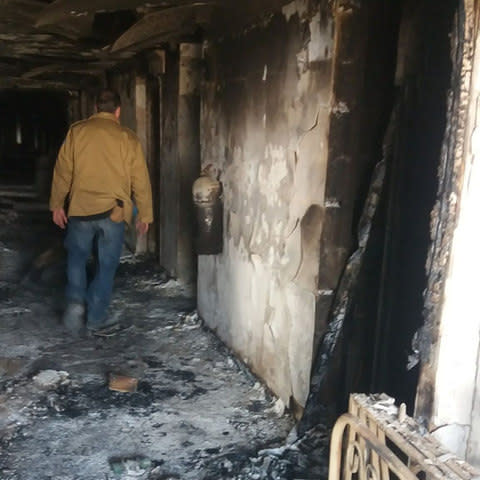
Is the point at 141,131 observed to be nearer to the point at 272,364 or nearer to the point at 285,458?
the point at 272,364

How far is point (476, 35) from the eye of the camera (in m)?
1.66

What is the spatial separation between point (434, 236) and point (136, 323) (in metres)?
3.06

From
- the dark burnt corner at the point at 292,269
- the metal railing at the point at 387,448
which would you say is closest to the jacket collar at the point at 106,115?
the dark burnt corner at the point at 292,269

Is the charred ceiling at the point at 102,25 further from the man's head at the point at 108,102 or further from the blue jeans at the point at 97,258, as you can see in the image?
the blue jeans at the point at 97,258

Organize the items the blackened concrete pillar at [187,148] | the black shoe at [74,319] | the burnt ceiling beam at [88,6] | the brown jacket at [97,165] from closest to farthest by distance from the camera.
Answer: the burnt ceiling beam at [88,6] → the brown jacket at [97,165] → the black shoe at [74,319] → the blackened concrete pillar at [187,148]

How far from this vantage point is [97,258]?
4.27 meters

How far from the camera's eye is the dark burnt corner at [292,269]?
189cm

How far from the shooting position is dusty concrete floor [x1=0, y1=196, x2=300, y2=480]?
8.52 feet

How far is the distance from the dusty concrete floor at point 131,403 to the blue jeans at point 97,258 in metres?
0.26

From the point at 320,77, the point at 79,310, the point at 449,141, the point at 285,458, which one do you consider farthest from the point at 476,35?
the point at 79,310

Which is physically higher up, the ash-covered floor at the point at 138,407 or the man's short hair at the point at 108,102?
the man's short hair at the point at 108,102

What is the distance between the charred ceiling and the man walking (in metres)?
0.61

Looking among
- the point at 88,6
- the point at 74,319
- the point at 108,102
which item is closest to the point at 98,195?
the point at 108,102

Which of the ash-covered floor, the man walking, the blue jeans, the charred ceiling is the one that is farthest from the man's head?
the ash-covered floor
